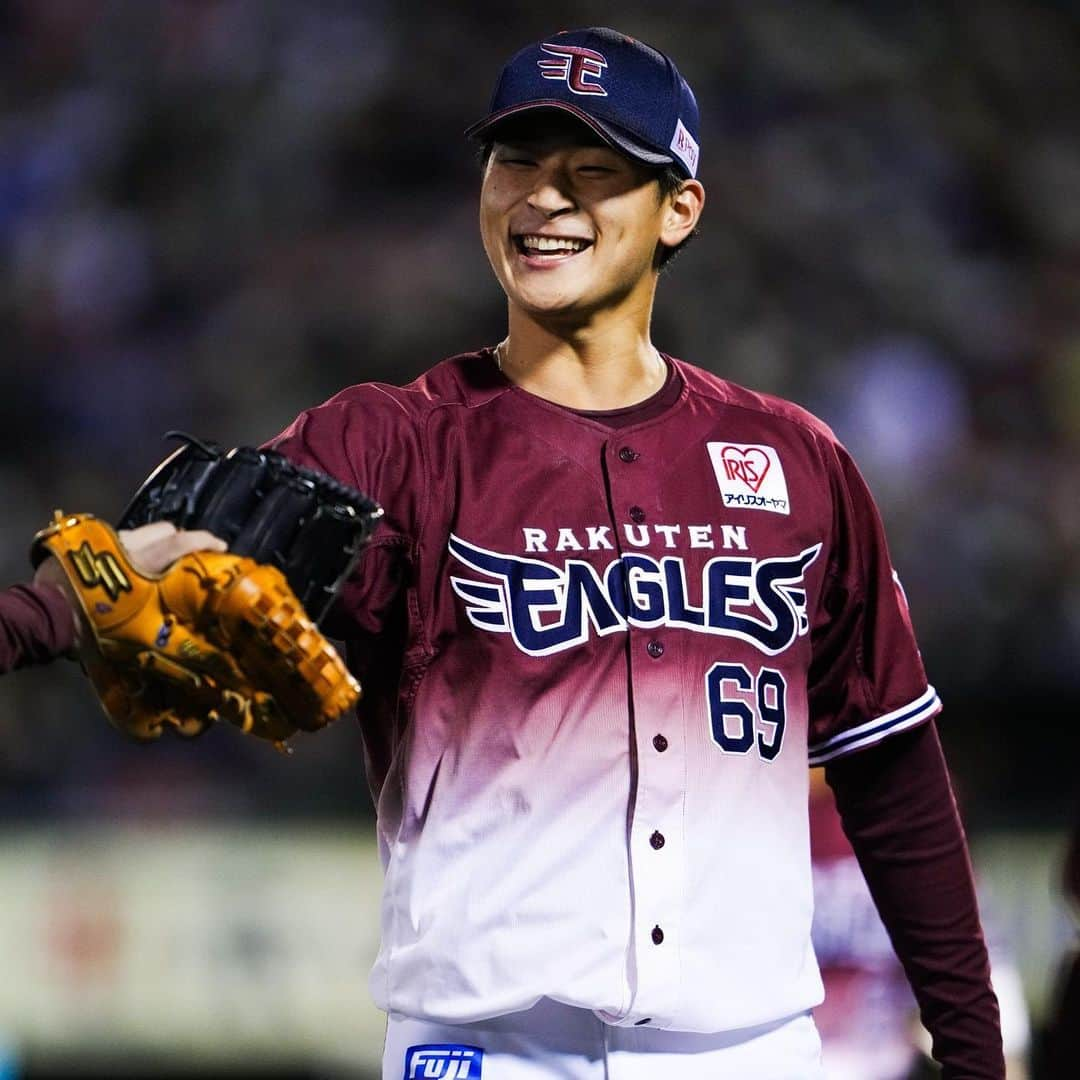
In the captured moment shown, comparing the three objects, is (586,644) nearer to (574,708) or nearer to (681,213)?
(574,708)

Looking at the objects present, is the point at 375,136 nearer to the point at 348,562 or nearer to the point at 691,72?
the point at 691,72

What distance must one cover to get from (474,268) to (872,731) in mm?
5937

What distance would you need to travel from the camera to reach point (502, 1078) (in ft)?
7.47

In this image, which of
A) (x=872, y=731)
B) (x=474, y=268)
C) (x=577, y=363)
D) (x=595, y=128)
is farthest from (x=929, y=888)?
(x=474, y=268)

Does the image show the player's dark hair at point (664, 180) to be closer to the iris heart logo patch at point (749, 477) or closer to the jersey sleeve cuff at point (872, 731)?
the iris heart logo patch at point (749, 477)

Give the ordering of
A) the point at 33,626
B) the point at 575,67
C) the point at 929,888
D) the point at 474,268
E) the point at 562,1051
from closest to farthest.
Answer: the point at 33,626 → the point at 562,1051 → the point at 575,67 → the point at 929,888 → the point at 474,268

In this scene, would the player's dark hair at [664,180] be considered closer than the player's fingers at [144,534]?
No

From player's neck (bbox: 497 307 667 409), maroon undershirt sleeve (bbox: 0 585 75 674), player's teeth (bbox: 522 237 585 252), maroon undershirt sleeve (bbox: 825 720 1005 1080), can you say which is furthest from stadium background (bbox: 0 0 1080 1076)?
maroon undershirt sleeve (bbox: 0 585 75 674)

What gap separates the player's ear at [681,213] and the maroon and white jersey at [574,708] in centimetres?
28

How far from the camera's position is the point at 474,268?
8.30m

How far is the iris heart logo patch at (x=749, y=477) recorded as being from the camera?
2.46 meters

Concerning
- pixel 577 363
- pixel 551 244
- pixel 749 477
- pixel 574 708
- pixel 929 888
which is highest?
pixel 551 244

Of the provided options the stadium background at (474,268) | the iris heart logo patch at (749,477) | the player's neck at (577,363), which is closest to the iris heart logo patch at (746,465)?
the iris heart logo patch at (749,477)

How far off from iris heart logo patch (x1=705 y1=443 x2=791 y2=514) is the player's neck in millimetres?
144
